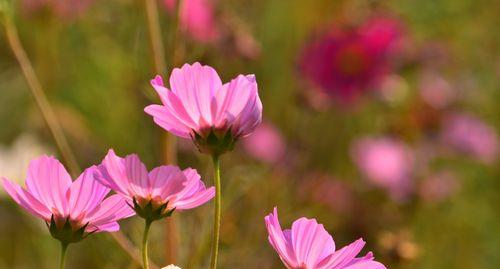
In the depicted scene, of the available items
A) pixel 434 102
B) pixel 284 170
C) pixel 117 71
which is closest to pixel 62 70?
pixel 117 71

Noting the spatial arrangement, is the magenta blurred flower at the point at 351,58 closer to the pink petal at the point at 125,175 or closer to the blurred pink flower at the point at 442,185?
the blurred pink flower at the point at 442,185

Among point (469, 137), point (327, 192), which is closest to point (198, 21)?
point (327, 192)

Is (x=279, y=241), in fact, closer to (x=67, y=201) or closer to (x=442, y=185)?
(x=67, y=201)

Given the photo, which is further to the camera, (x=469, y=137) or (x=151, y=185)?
(x=469, y=137)

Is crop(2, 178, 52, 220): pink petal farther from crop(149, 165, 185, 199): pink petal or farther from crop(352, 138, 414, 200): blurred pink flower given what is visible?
crop(352, 138, 414, 200): blurred pink flower

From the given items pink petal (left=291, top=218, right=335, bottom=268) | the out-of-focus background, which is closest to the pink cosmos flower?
pink petal (left=291, top=218, right=335, bottom=268)

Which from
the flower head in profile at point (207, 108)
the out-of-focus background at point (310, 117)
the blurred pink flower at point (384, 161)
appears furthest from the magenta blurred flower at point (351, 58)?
the flower head in profile at point (207, 108)
